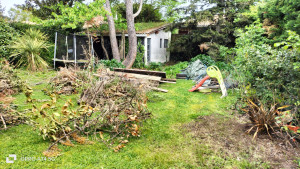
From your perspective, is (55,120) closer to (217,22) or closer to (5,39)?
(5,39)

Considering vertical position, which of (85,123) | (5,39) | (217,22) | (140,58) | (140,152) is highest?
(217,22)

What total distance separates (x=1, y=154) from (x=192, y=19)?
535 inches

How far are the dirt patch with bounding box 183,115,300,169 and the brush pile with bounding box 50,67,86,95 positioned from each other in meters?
4.25

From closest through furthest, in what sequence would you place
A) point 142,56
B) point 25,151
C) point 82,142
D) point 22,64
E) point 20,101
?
point 25,151 → point 82,142 → point 20,101 → point 22,64 → point 142,56

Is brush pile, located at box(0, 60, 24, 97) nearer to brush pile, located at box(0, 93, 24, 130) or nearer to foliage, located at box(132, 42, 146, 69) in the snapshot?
brush pile, located at box(0, 93, 24, 130)

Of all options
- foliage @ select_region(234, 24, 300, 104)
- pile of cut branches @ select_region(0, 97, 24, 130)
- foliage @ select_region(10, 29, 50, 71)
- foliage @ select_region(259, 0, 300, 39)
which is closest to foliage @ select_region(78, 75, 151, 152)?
pile of cut branches @ select_region(0, 97, 24, 130)

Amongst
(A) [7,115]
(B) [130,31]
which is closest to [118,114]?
(A) [7,115]

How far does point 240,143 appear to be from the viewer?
348 centimetres

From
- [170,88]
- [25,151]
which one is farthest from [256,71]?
[25,151]

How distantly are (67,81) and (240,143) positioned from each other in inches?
224

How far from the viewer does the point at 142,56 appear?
13953 millimetres

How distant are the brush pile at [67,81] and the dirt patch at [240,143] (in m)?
4.25

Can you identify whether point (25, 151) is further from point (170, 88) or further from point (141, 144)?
point (170, 88)

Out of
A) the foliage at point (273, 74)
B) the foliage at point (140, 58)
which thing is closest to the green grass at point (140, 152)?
the foliage at point (273, 74)
